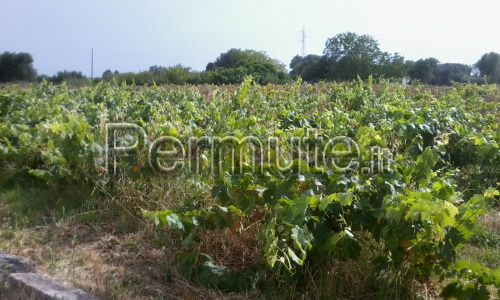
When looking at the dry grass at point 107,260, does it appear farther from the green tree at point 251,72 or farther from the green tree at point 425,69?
the green tree at point 425,69

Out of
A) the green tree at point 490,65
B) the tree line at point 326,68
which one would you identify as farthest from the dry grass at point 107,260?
the green tree at point 490,65

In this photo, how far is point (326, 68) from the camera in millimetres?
36625

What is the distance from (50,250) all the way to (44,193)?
146 centimetres

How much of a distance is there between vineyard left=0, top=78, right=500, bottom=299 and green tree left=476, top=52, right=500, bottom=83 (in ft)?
72.3

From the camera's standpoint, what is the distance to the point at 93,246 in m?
3.99

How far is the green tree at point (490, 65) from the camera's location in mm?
25716

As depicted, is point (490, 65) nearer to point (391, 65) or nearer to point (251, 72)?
point (391, 65)

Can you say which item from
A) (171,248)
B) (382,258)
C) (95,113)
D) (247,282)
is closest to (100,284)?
(171,248)

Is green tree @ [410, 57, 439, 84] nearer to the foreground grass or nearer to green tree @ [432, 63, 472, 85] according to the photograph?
green tree @ [432, 63, 472, 85]

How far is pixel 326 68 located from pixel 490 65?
12034 millimetres

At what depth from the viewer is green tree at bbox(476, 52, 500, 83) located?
84.4 ft

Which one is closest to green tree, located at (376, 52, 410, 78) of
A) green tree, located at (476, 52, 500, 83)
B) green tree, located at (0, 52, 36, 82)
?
→ green tree, located at (476, 52, 500, 83)

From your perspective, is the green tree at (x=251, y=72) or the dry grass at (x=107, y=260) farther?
the green tree at (x=251, y=72)

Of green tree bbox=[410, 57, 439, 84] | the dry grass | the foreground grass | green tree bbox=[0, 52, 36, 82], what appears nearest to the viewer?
the foreground grass
